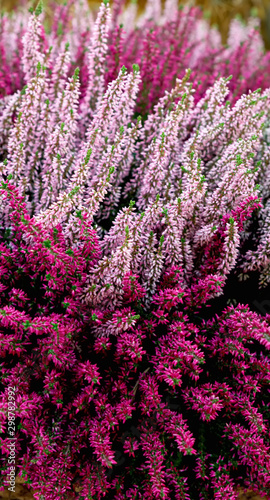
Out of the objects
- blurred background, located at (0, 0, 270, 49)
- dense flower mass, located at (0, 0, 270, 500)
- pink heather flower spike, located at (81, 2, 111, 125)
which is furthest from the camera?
blurred background, located at (0, 0, 270, 49)

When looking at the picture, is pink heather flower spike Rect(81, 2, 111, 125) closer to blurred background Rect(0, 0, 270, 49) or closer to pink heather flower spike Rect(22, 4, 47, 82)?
pink heather flower spike Rect(22, 4, 47, 82)

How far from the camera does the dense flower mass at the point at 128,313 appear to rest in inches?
47.8

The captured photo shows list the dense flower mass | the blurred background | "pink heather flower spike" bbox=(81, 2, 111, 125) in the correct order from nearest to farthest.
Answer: the dense flower mass < "pink heather flower spike" bbox=(81, 2, 111, 125) < the blurred background

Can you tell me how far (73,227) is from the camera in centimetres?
131

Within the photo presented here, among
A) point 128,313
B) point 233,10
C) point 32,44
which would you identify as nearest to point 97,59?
point 32,44

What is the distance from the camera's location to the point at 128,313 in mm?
1261

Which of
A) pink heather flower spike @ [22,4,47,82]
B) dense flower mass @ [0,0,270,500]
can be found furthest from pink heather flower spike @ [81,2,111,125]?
pink heather flower spike @ [22,4,47,82]

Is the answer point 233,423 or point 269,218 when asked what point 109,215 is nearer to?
point 269,218

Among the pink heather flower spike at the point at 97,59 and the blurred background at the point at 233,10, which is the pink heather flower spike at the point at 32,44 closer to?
the pink heather flower spike at the point at 97,59

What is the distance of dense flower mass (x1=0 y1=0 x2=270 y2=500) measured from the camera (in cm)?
121

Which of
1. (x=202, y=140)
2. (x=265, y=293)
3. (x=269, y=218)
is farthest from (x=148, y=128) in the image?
(x=265, y=293)

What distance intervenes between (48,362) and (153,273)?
44cm

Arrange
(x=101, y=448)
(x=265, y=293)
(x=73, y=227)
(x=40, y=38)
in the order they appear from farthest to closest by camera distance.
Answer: (x=40, y=38), (x=265, y=293), (x=73, y=227), (x=101, y=448)

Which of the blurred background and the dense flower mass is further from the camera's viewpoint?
the blurred background
